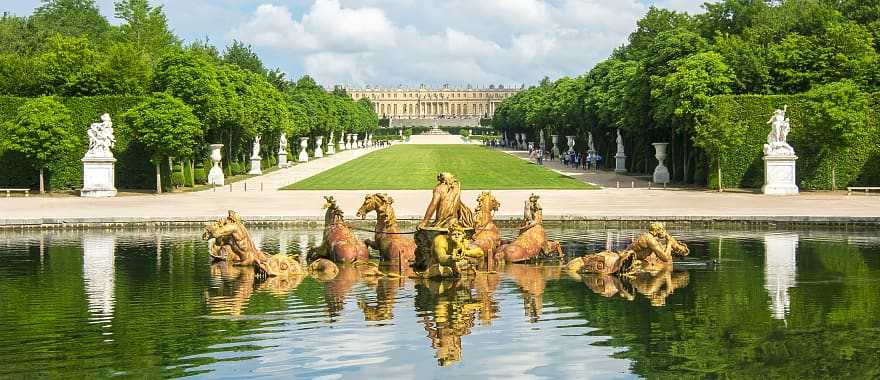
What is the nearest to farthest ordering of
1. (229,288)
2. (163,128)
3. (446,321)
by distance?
(446,321)
(229,288)
(163,128)

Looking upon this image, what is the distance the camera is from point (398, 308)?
51.6 feet

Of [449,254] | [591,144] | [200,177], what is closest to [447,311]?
[449,254]

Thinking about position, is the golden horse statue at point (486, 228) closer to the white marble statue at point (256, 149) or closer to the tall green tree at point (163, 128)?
the tall green tree at point (163, 128)

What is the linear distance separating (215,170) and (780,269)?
114 ft

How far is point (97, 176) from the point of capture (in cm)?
4209

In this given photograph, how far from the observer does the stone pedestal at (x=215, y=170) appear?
5044cm

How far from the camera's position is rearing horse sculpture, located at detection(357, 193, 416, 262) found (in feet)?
64.5

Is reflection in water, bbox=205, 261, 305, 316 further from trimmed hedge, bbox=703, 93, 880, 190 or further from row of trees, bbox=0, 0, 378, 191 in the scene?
Answer: trimmed hedge, bbox=703, 93, 880, 190

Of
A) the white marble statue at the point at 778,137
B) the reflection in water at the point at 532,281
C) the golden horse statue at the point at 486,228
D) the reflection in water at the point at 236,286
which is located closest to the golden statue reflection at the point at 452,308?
the reflection in water at the point at 532,281

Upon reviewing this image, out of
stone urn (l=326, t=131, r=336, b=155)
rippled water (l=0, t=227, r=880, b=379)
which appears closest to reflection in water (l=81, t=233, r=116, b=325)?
rippled water (l=0, t=227, r=880, b=379)

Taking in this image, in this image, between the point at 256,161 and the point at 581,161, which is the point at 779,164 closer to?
the point at 581,161

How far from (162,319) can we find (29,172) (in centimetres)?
3261

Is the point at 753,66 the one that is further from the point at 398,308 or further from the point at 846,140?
the point at 398,308

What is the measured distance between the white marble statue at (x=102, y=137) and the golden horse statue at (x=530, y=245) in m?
25.4
